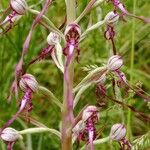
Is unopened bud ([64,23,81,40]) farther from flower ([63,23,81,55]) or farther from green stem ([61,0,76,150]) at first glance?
green stem ([61,0,76,150])

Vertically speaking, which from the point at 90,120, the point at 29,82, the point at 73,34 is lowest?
the point at 90,120

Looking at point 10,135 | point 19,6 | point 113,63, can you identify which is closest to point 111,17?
point 113,63

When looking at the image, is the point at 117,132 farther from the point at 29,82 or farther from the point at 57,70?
the point at 57,70


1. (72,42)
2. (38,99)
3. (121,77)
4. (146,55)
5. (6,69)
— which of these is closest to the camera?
(72,42)


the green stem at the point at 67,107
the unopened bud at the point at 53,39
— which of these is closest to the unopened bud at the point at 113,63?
the green stem at the point at 67,107

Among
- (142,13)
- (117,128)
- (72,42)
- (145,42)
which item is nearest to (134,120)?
(145,42)

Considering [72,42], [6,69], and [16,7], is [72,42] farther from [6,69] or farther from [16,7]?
[6,69]

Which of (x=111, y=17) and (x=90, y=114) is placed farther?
(x=111, y=17)
